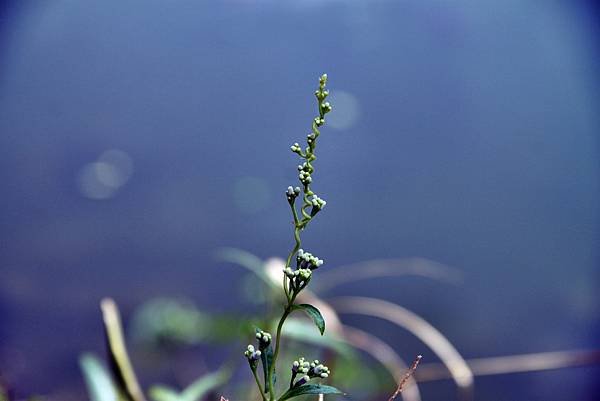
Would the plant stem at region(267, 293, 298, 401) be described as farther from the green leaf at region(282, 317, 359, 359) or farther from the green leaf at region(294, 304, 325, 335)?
the green leaf at region(282, 317, 359, 359)

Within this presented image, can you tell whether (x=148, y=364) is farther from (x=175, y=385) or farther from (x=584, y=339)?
(x=584, y=339)

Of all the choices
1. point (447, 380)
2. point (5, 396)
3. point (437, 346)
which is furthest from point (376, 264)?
point (5, 396)

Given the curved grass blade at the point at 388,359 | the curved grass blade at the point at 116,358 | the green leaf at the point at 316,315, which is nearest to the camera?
the green leaf at the point at 316,315

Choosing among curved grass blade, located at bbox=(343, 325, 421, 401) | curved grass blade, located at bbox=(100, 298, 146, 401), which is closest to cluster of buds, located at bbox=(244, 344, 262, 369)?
curved grass blade, located at bbox=(100, 298, 146, 401)

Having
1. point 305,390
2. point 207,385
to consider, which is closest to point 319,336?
point 207,385

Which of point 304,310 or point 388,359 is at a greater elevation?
point 388,359

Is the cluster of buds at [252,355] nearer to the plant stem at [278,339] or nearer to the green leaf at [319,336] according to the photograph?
the plant stem at [278,339]

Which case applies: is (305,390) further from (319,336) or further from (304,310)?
(319,336)

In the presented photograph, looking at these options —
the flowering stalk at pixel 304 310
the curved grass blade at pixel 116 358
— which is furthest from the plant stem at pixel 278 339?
the curved grass blade at pixel 116 358
